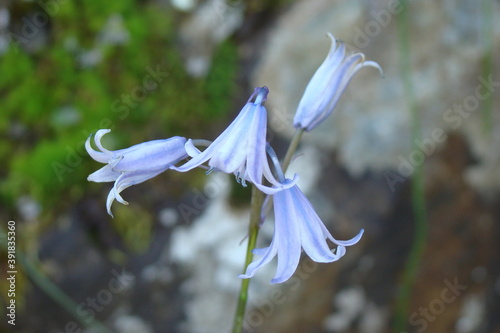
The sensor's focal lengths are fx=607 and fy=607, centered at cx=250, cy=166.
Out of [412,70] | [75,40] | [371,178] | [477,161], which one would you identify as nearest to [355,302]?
[371,178]

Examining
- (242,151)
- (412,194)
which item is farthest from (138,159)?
(412,194)

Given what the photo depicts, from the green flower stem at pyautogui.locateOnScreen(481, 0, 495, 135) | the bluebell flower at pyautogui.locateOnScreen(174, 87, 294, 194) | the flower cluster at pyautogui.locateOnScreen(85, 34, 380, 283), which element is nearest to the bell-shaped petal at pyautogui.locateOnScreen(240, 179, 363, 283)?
the flower cluster at pyautogui.locateOnScreen(85, 34, 380, 283)

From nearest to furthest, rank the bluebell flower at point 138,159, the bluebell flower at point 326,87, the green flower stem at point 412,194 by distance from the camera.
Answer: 1. the bluebell flower at point 138,159
2. the bluebell flower at point 326,87
3. the green flower stem at point 412,194

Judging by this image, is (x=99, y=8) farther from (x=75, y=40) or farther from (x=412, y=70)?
(x=412, y=70)

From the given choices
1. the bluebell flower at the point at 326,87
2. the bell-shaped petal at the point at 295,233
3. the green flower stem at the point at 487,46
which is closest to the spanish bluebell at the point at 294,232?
the bell-shaped petal at the point at 295,233

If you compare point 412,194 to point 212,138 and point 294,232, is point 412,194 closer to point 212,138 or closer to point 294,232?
point 212,138

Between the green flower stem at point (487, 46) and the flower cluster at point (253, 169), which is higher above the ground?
the green flower stem at point (487, 46)

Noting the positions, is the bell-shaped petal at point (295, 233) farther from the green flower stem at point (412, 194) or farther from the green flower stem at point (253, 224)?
the green flower stem at point (412, 194)
